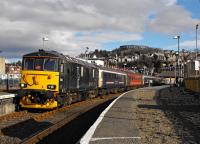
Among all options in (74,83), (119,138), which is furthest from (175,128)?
(74,83)

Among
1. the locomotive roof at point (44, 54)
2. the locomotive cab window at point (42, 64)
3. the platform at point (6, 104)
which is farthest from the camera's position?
the locomotive roof at point (44, 54)

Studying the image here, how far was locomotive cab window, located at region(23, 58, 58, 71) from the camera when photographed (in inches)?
886

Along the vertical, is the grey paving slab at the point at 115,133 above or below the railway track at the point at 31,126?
above

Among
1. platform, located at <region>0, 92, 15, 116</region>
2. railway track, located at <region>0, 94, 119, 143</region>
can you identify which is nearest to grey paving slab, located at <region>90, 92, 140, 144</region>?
railway track, located at <region>0, 94, 119, 143</region>

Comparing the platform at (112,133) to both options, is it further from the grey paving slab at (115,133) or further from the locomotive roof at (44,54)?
the locomotive roof at (44,54)

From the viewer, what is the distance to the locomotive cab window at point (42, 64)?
2250cm

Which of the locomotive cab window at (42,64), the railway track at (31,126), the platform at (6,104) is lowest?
the railway track at (31,126)

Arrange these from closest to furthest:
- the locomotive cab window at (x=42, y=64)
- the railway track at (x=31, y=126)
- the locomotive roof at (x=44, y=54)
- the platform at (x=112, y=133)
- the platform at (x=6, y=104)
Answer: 1. the platform at (x=112, y=133)
2. the railway track at (x=31, y=126)
3. the platform at (x=6, y=104)
4. the locomotive cab window at (x=42, y=64)
5. the locomotive roof at (x=44, y=54)

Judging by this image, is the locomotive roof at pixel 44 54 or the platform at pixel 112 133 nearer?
the platform at pixel 112 133

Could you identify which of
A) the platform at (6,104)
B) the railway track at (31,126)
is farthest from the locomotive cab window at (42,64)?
the railway track at (31,126)

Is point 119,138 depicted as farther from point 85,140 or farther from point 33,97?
point 33,97

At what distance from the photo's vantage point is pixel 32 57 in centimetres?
2291

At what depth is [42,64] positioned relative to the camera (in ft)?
74.1

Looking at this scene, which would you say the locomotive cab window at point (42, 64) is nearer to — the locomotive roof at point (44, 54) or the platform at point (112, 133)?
the locomotive roof at point (44, 54)
